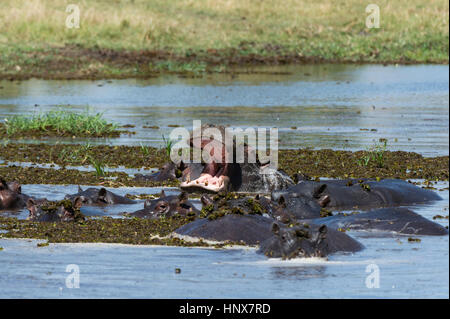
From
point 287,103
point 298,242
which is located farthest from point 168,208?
point 287,103

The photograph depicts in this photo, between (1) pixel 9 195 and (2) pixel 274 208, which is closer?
(2) pixel 274 208

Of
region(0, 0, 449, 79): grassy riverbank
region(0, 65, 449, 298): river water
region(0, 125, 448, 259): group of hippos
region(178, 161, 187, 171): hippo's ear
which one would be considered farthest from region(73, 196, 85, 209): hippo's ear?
region(0, 0, 449, 79): grassy riverbank

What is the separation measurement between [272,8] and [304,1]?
226cm

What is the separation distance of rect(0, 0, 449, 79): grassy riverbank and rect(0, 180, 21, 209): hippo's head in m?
18.8

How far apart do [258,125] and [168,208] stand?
8.80 meters

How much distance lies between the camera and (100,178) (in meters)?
10.9

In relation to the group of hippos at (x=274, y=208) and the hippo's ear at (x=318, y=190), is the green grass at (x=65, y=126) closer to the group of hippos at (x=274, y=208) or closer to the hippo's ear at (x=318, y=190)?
the group of hippos at (x=274, y=208)

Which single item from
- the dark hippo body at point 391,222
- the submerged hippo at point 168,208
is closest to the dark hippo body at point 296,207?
the dark hippo body at point 391,222

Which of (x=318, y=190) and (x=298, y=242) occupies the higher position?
(x=318, y=190)

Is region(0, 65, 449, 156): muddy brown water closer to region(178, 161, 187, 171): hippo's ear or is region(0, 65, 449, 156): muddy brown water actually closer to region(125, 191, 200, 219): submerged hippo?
region(178, 161, 187, 171): hippo's ear

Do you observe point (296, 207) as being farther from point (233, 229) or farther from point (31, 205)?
point (31, 205)

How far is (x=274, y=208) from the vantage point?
8211 millimetres

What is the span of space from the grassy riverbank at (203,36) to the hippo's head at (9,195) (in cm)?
1876

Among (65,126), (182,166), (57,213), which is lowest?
(57,213)
